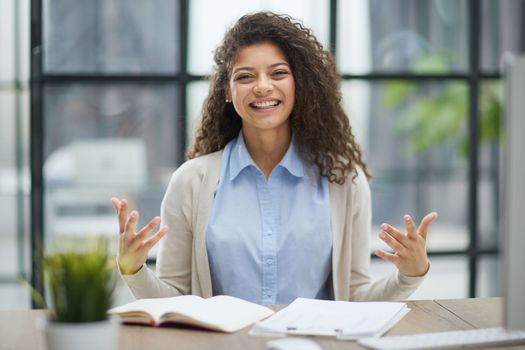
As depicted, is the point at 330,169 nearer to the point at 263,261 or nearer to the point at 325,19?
the point at 263,261

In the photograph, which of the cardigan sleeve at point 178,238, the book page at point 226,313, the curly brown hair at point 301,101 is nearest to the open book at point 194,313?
the book page at point 226,313

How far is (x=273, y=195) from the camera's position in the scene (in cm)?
238

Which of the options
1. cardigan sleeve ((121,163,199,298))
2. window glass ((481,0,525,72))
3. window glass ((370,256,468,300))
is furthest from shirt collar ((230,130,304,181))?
window glass ((481,0,525,72))

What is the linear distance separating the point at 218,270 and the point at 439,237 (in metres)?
1.59

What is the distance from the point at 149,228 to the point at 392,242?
1.94ft

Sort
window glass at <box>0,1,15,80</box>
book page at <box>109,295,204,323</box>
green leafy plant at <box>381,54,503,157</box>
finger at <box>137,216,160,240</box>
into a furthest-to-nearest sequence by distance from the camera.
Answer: green leafy plant at <box>381,54,503,157</box> → window glass at <box>0,1,15,80</box> → finger at <box>137,216,160,240</box> → book page at <box>109,295,204,323</box>

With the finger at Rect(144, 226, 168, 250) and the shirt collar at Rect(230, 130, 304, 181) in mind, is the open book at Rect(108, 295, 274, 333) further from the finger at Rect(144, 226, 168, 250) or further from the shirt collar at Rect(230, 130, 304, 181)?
the shirt collar at Rect(230, 130, 304, 181)

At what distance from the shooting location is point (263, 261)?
2.32m

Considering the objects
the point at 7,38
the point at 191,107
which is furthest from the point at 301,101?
the point at 7,38

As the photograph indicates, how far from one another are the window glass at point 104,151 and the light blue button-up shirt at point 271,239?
106 centimetres

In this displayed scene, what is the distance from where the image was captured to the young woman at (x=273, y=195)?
232cm

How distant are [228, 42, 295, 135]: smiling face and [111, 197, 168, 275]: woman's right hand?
0.52 m

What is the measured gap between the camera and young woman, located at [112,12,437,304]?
7.61ft

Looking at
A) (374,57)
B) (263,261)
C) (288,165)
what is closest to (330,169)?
(288,165)
